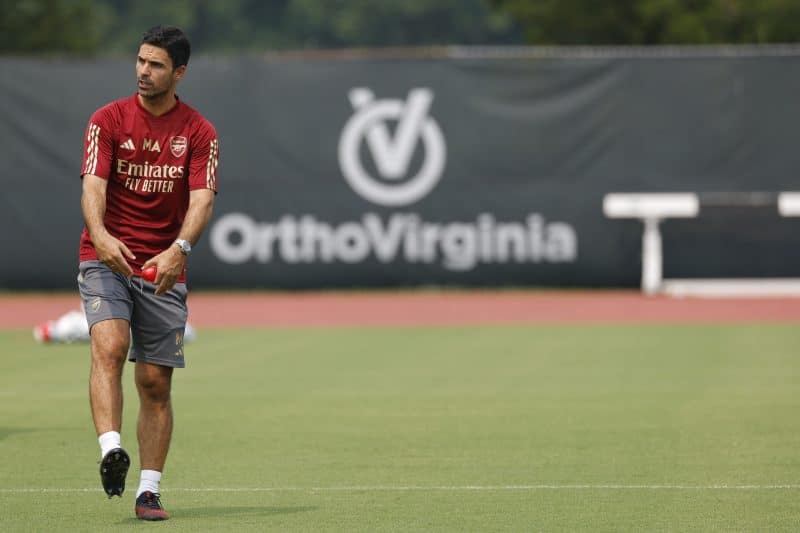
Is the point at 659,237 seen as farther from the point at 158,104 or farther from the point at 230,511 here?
the point at 158,104

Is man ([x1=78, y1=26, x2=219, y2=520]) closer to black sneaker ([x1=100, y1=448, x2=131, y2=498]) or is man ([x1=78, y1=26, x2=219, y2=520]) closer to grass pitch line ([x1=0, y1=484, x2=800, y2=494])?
black sneaker ([x1=100, y1=448, x2=131, y2=498])

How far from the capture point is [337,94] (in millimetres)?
21812

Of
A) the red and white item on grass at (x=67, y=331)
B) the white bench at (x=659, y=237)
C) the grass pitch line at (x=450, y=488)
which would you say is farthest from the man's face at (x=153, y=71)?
the white bench at (x=659, y=237)

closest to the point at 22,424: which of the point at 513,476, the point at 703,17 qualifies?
the point at 513,476

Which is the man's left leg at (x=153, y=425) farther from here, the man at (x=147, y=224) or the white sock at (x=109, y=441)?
the white sock at (x=109, y=441)

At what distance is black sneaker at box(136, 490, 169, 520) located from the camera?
698cm

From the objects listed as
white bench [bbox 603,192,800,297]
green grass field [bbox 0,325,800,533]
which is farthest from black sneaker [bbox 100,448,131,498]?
white bench [bbox 603,192,800,297]

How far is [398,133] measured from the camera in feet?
71.1

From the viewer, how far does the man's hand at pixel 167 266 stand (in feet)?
22.9

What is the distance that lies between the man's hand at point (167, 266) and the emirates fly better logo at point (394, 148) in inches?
575

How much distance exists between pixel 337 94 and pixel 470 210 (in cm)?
230

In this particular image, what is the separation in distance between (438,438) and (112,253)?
320cm

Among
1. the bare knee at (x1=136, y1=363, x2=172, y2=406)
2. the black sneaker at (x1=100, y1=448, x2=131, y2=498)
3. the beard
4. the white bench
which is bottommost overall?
the white bench

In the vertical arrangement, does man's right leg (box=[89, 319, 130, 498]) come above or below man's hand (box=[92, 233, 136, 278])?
below
